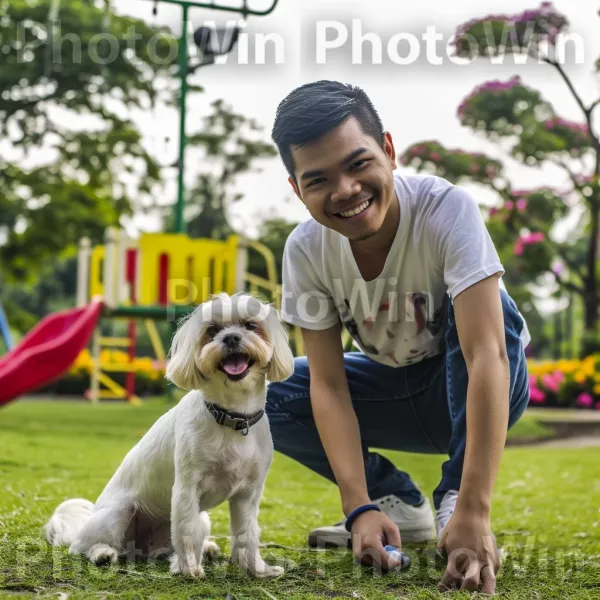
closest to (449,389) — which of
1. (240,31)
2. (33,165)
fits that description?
(240,31)

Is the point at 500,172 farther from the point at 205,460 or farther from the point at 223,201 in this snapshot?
the point at 205,460

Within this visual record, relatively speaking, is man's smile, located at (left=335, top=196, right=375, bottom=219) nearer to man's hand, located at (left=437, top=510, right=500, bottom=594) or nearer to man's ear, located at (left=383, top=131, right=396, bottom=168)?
man's ear, located at (left=383, top=131, right=396, bottom=168)

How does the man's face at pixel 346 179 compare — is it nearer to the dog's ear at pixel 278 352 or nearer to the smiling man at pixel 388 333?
the smiling man at pixel 388 333

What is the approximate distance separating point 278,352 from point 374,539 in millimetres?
503

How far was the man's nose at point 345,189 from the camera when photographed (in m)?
1.93

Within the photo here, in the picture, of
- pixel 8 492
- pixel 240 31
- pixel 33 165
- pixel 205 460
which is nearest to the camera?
pixel 205 460

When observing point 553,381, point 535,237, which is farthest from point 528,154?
point 553,381

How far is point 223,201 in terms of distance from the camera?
11695mm

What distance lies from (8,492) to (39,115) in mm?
10048

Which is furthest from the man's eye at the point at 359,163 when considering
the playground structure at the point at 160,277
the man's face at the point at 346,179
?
the playground structure at the point at 160,277

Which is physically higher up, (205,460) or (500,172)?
(500,172)

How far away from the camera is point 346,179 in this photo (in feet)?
6.34

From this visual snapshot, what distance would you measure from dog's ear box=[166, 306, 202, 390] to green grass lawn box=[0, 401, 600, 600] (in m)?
0.45

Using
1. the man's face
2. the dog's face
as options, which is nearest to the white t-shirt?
the man's face
